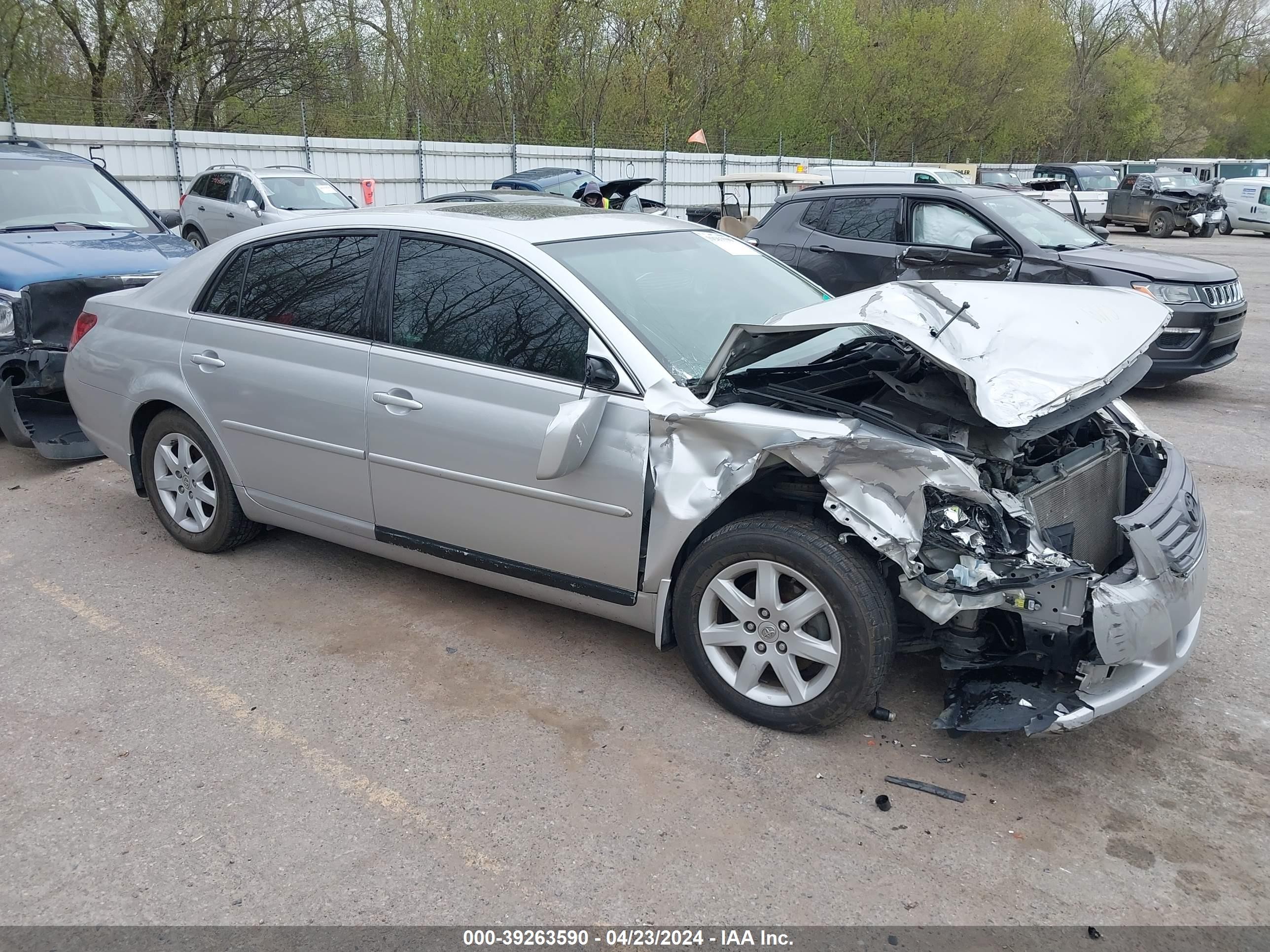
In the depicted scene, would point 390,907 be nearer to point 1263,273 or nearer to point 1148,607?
point 1148,607

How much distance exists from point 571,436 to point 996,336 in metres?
1.46

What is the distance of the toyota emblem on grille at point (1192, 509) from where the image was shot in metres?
3.42

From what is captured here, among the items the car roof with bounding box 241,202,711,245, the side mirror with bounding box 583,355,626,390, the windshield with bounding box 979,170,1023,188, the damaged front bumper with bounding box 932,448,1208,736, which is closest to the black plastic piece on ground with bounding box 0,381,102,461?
the car roof with bounding box 241,202,711,245

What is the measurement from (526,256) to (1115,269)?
237 inches

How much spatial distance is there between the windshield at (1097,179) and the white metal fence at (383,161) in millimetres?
8994

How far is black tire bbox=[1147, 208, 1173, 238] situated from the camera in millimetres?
27312

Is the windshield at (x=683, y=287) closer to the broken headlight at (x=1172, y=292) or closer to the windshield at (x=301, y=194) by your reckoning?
the broken headlight at (x=1172, y=292)

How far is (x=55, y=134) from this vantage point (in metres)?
17.1

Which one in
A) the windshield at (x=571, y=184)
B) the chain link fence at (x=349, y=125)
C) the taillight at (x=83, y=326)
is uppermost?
the chain link fence at (x=349, y=125)

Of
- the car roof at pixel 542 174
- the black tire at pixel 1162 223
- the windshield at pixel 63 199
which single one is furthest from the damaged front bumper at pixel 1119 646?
the black tire at pixel 1162 223

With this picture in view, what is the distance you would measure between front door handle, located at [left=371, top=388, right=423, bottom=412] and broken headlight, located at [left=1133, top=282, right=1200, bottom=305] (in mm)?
6426

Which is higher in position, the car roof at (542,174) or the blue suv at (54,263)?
the car roof at (542,174)

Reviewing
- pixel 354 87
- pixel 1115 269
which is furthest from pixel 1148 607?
pixel 354 87

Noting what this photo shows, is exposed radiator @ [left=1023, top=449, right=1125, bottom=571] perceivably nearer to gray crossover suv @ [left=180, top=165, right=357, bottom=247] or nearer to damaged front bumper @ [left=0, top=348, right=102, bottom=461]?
damaged front bumper @ [left=0, top=348, right=102, bottom=461]
